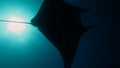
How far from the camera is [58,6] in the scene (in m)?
3.42

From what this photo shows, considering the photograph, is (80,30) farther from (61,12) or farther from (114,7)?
→ (114,7)

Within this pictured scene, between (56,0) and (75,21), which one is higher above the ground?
(56,0)

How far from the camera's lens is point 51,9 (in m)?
3.35

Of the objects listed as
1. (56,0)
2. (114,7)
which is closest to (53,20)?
(56,0)

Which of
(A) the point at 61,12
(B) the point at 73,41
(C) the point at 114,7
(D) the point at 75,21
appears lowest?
(C) the point at 114,7

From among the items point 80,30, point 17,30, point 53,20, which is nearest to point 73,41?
point 80,30

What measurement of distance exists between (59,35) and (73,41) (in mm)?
336

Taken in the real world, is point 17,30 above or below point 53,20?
below

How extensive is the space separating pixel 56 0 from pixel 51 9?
21 centimetres

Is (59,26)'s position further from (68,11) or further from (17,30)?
(17,30)

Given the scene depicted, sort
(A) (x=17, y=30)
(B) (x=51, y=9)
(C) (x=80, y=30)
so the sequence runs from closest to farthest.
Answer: (B) (x=51, y=9)
(C) (x=80, y=30)
(A) (x=17, y=30)

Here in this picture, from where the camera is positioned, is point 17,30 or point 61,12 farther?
point 17,30

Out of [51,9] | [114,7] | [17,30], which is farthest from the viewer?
[114,7]

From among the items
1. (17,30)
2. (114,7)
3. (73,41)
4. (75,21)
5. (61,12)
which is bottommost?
(114,7)
